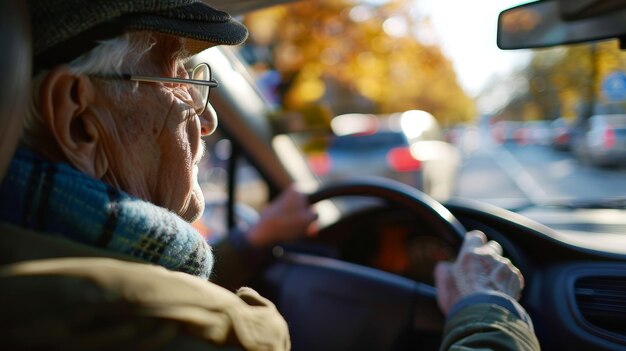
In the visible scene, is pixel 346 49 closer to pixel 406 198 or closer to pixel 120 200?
pixel 406 198

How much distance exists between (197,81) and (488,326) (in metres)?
0.90

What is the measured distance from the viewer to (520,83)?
9.75 ft

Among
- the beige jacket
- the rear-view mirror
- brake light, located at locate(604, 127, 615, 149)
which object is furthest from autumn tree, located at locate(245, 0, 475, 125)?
the beige jacket

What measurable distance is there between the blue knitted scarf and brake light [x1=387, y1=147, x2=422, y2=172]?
798 centimetres

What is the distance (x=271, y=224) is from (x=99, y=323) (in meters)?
1.84

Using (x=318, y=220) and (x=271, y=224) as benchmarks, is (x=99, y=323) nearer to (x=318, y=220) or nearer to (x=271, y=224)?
(x=271, y=224)

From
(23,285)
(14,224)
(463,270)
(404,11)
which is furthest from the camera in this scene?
(404,11)

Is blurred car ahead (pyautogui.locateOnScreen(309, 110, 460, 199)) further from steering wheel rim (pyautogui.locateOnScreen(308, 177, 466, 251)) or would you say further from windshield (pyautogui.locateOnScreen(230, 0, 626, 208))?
steering wheel rim (pyautogui.locateOnScreen(308, 177, 466, 251))

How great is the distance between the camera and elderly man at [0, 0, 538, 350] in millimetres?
885

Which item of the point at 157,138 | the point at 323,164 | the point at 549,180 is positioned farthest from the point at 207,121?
the point at 323,164

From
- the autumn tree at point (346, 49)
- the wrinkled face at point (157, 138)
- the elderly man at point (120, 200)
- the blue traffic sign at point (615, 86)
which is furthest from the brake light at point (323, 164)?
the wrinkled face at point (157, 138)

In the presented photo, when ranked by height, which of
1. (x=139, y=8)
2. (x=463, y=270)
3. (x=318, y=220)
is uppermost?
(x=139, y=8)

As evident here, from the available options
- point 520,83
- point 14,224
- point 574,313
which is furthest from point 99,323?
point 520,83

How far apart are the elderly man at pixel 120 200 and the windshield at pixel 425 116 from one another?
4.60 ft
